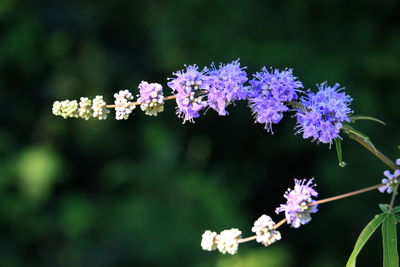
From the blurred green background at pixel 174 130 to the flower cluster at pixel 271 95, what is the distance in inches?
134

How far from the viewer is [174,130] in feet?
18.6

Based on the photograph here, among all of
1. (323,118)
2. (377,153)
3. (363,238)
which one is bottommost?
(363,238)

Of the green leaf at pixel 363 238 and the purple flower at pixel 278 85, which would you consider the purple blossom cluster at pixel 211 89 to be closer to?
the purple flower at pixel 278 85

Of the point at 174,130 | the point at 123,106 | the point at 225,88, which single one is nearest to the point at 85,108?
the point at 123,106

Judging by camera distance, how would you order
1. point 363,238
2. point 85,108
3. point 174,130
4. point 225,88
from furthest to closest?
point 174,130 → point 85,108 → point 225,88 → point 363,238

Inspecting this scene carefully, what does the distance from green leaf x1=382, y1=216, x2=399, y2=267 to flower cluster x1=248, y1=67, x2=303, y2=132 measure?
413 mm

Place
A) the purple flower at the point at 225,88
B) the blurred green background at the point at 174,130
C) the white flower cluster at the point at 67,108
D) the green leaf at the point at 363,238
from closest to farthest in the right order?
the green leaf at the point at 363,238 → the purple flower at the point at 225,88 → the white flower cluster at the point at 67,108 → the blurred green background at the point at 174,130

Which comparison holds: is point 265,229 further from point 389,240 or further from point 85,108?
point 85,108

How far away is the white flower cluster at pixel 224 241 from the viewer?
1.55 meters

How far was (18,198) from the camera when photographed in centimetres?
531

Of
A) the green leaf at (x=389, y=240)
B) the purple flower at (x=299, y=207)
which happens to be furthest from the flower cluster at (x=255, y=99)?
the green leaf at (x=389, y=240)

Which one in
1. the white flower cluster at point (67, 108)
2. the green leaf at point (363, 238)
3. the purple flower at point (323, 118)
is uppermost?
the white flower cluster at point (67, 108)

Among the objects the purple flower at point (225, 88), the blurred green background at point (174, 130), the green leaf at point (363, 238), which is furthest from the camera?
the blurred green background at point (174, 130)

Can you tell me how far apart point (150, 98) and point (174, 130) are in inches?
157
